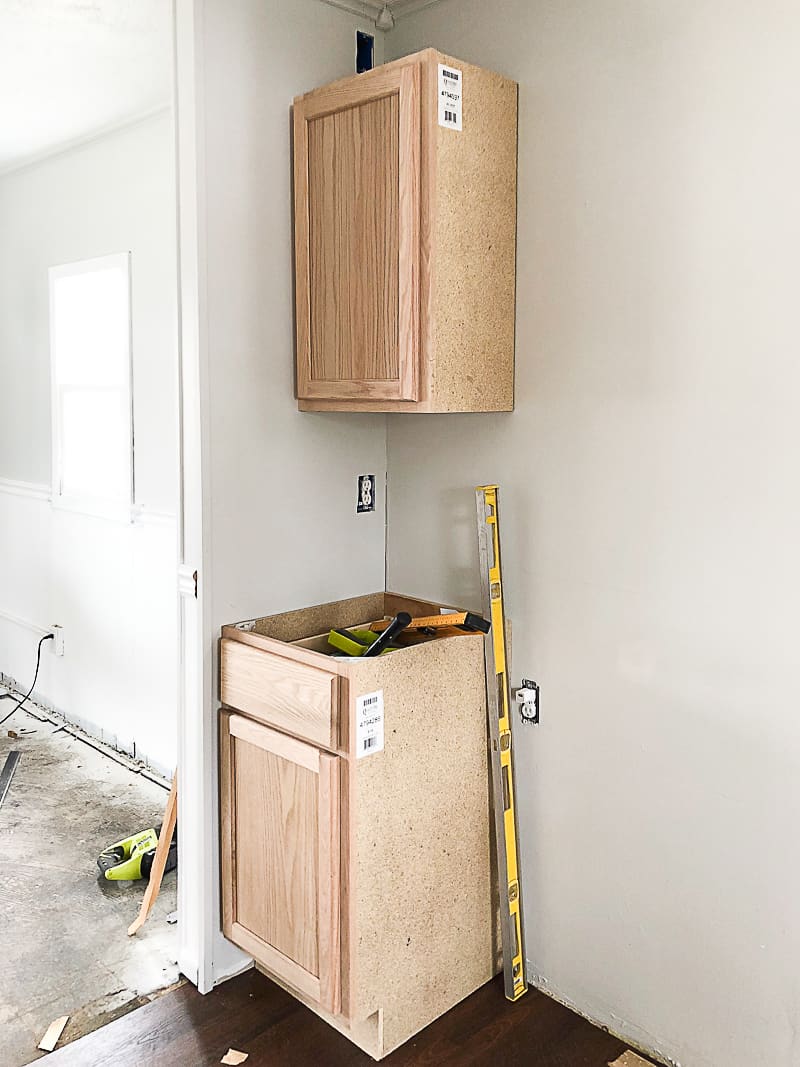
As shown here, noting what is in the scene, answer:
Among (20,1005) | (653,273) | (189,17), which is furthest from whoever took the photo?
(20,1005)

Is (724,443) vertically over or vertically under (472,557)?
over

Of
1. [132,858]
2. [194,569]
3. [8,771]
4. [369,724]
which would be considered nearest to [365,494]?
[194,569]

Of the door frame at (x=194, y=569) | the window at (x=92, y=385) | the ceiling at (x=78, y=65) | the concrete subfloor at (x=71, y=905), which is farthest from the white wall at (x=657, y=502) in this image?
the window at (x=92, y=385)

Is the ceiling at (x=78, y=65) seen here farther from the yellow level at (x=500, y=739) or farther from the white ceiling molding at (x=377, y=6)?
the yellow level at (x=500, y=739)

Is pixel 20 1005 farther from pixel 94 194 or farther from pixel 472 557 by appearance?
pixel 94 194

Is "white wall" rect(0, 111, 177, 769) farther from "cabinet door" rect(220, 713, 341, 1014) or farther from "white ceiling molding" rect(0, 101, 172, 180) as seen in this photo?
"cabinet door" rect(220, 713, 341, 1014)

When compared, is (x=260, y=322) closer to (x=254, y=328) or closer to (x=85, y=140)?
(x=254, y=328)

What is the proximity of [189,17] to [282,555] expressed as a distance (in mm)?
1335

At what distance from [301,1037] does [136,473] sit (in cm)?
229

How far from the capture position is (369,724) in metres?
2.12

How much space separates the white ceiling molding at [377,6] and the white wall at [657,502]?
0.16ft

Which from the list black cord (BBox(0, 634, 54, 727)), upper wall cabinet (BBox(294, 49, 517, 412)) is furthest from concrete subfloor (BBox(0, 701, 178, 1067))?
upper wall cabinet (BBox(294, 49, 517, 412))

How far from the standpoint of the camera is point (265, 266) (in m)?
2.43

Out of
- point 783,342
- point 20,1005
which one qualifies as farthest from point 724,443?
point 20,1005
